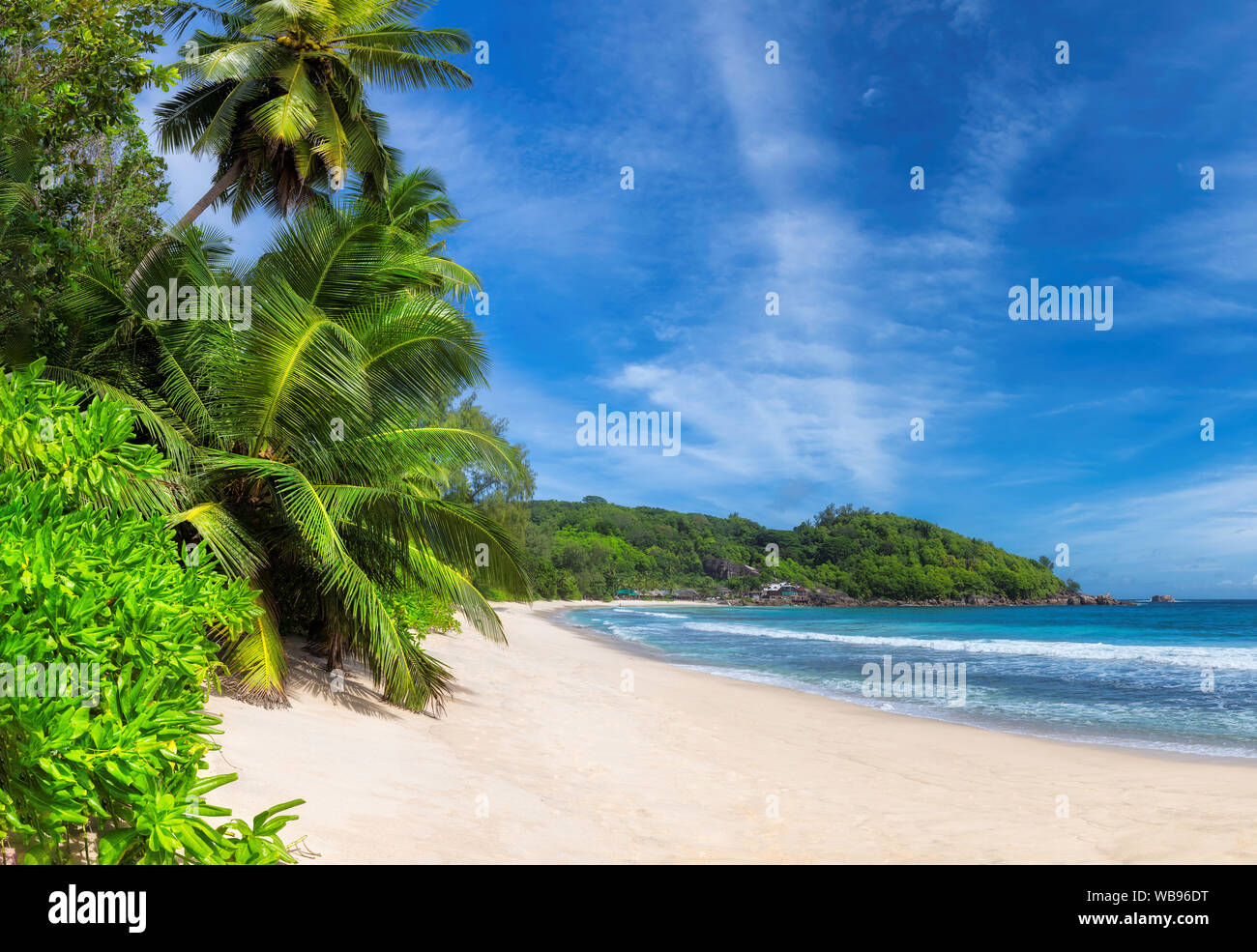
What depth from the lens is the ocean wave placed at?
24.7 meters

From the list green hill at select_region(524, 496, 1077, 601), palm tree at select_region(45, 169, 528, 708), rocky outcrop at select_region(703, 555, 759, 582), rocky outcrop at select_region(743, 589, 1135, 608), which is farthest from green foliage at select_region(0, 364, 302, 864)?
rocky outcrop at select_region(703, 555, 759, 582)

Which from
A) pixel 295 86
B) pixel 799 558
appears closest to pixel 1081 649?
pixel 295 86

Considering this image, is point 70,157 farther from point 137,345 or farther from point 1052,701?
point 1052,701

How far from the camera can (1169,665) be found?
2295 centimetres

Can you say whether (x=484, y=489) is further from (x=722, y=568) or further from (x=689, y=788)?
(x=722, y=568)

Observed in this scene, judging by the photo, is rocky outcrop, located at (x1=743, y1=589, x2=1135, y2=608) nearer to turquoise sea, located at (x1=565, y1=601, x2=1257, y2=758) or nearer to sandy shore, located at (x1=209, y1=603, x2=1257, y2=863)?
turquoise sea, located at (x1=565, y1=601, x2=1257, y2=758)

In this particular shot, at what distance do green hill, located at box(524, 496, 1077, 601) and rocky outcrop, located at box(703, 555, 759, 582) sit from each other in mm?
203

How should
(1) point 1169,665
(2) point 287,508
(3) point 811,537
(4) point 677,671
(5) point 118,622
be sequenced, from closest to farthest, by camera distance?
1. (5) point 118,622
2. (2) point 287,508
3. (4) point 677,671
4. (1) point 1169,665
5. (3) point 811,537

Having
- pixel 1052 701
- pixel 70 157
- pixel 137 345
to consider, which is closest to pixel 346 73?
pixel 70 157

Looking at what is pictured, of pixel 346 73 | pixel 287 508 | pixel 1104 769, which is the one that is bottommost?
pixel 1104 769

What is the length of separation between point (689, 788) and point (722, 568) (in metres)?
134

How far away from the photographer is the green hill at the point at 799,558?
113250mm

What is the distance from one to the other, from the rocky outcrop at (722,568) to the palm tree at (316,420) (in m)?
127
